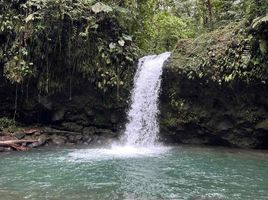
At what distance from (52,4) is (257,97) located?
7760 mm

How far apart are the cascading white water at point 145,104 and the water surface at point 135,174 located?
1.59 meters

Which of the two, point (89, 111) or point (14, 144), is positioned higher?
point (89, 111)

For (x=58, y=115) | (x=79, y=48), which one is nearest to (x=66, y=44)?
(x=79, y=48)

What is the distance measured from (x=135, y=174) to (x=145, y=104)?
5.71 m

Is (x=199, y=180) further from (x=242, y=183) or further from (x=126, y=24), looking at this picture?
(x=126, y=24)

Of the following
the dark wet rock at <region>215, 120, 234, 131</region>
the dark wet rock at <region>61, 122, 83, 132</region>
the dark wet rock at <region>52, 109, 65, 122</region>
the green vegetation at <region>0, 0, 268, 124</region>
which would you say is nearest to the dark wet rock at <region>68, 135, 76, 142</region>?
the dark wet rock at <region>61, 122, 83, 132</region>

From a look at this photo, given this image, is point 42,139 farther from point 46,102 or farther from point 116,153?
point 116,153

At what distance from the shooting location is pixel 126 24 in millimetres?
14891

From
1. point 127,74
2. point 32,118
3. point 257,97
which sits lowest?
point 32,118

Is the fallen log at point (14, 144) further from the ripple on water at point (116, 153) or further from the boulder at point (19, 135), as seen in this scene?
the ripple on water at point (116, 153)

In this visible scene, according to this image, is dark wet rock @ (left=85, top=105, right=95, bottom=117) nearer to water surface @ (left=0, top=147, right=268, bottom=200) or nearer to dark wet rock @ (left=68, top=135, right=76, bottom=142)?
dark wet rock @ (left=68, top=135, right=76, bottom=142)

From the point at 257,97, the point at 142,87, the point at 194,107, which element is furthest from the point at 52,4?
the point at 257,97

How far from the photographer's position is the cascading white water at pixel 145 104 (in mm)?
13641

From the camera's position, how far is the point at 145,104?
13.9 metres
